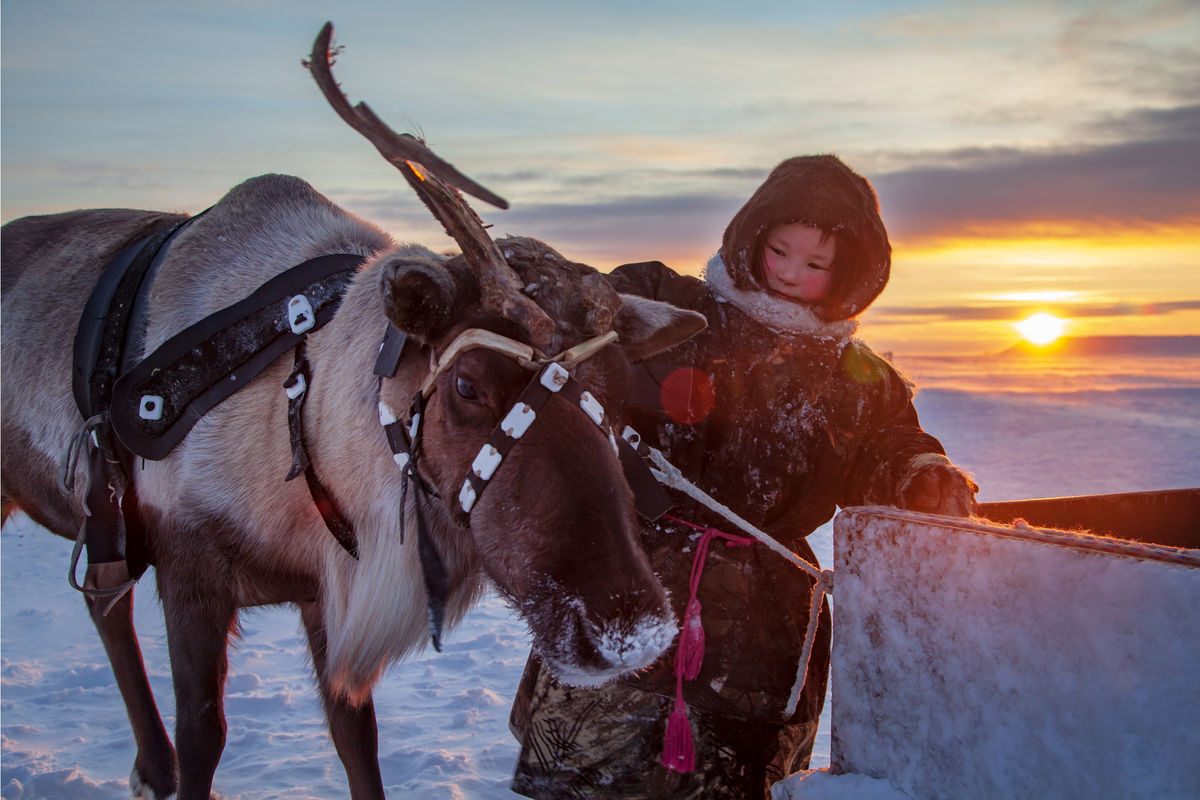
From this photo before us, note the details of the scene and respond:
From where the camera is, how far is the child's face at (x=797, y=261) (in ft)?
8.73

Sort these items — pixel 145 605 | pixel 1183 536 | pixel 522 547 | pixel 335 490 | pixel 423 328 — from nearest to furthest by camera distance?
pixel 522 547
pixel 423 328
pixel 335 490
pixel 1183 536
pixel 145 605

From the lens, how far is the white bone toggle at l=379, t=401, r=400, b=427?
219cm

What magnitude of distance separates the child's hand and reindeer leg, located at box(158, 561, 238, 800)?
2.18 m

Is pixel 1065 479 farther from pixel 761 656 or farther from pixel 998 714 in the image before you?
pixel 998 714

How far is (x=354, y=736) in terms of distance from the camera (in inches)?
119

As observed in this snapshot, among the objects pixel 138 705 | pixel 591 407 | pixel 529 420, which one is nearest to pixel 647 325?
pixel 591 407

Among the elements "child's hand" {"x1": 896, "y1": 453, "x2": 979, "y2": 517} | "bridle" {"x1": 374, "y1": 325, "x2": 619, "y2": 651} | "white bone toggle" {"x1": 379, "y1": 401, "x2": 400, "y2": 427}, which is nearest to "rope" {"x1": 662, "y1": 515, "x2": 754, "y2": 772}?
"child's hand" {"x1": 896, "y1": 453, "x2": 979, "y2": 517}

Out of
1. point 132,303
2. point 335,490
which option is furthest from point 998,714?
point 132,303

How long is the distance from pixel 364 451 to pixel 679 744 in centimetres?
125

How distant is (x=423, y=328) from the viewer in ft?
6.72

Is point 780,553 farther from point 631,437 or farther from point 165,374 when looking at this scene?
point 165,374

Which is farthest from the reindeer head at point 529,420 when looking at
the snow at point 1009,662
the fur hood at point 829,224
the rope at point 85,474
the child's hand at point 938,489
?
the rope at point 85,474

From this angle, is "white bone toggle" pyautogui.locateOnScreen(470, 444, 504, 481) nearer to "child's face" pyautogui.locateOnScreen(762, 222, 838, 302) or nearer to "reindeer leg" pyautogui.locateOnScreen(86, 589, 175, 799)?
"child's face" pyautogui.locateOnScreen(762, 222, 838, 302)

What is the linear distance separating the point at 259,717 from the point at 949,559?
3.89 meters
